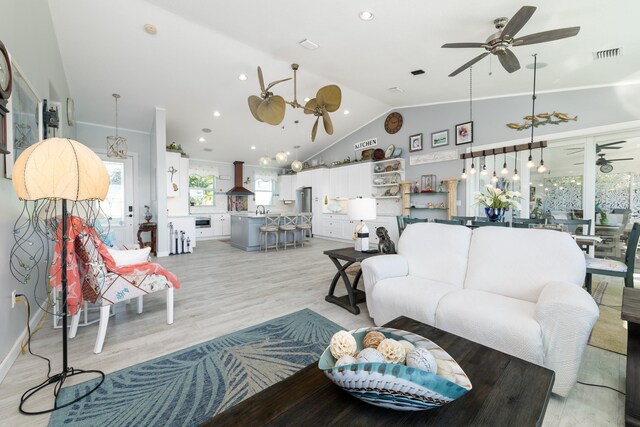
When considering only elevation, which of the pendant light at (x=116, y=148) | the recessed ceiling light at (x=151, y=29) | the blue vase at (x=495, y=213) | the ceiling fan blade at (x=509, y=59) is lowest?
the blue vase at (x=495, y=213)

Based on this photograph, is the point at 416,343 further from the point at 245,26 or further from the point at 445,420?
the point at 245,26

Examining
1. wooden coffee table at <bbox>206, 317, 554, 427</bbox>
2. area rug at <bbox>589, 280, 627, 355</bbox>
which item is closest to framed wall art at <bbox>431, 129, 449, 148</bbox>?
area rug at <bbox>589, 280, 627, 355</bbox>

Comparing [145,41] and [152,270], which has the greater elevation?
[145,41]

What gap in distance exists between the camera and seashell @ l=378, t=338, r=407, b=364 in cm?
98

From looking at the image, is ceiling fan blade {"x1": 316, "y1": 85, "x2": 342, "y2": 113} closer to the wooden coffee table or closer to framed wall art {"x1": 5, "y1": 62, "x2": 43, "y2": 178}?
framed wall art {"x1": 5, "y1": 62, "x2": 43, "y2": 178}

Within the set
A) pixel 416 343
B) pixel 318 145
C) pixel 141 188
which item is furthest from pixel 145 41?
pixel 318 145

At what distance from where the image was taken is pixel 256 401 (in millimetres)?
940

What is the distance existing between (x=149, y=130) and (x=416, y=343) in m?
7.93

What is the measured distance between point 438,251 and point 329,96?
2.64 metres

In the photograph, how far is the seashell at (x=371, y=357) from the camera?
0.96 m

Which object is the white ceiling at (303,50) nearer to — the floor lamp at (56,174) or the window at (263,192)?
the floor lamp at (56,174)

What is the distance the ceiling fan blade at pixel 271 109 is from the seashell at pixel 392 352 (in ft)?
12.0

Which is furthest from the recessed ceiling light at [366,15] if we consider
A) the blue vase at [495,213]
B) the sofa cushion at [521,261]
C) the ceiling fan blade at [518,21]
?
the blue vase at [495,213]

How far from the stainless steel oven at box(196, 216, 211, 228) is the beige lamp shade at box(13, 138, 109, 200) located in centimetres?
751
